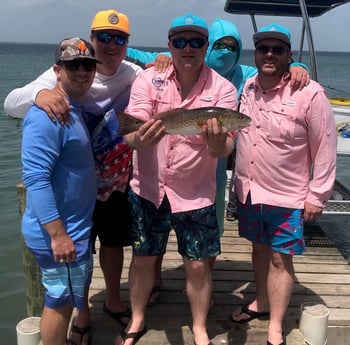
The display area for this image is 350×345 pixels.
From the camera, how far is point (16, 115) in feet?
10.6

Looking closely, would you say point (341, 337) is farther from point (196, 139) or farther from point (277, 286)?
point (196, 139)

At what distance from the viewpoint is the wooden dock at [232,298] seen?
12.2 ft

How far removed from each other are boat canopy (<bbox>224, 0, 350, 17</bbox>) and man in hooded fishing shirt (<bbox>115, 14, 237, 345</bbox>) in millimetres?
4189

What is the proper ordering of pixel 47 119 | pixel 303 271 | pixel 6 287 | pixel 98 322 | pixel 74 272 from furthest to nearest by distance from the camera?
pixel 6 287
pixel 303 271
pixel 98 322
pixel 74 272
pixel 47 119

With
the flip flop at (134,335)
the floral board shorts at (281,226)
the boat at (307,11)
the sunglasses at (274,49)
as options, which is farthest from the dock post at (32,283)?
the boat at (307,11)

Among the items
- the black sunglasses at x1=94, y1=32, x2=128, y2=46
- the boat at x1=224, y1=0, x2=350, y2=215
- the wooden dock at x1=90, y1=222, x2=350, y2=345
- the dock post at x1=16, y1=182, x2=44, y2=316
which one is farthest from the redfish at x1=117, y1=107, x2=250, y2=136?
the boat at x1=224, y1=0, x2=350, y2=215

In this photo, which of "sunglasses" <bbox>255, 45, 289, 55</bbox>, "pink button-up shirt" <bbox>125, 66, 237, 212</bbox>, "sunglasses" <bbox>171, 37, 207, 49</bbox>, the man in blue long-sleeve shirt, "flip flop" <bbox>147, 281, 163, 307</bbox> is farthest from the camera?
"flip flop" <bbox>147, 281, 163, 307</bbox>

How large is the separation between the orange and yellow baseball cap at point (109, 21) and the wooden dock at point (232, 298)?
228 centimetres

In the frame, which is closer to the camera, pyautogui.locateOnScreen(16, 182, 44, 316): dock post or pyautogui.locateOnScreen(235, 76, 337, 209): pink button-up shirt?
pyautogui.locateOnScreen(235, 76, 337, 209): pink button-up shirt

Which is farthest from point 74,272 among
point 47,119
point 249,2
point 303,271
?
point 249,2

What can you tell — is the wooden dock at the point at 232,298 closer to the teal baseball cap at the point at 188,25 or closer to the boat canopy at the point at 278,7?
the teal baseball cap at the point at 188,25

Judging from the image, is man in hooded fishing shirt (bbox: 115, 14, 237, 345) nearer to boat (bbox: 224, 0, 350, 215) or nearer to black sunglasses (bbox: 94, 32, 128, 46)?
black sunglasses (bbox: 94, 32, 128, 46)

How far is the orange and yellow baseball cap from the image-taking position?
10.6ft

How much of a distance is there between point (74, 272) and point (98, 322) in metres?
1.07
